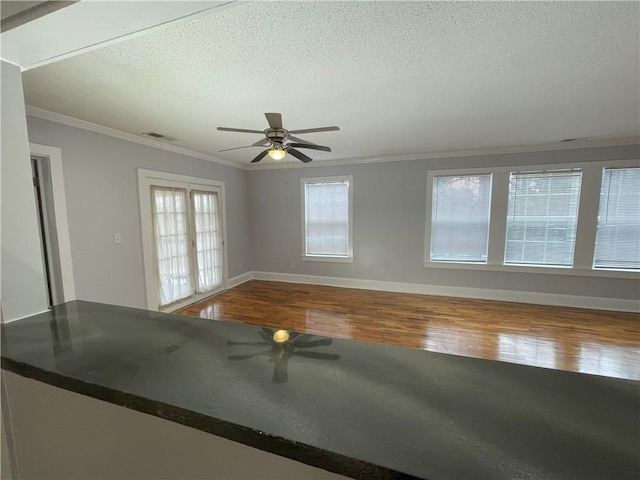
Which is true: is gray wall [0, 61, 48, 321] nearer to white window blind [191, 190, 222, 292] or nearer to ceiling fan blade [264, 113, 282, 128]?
ceiling fan blade [264, 113, 282, 128]

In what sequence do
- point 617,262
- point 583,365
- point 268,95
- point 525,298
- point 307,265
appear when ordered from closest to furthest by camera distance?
point 268,95, point 583,365, point 617,262, point 525,298, point 307,265

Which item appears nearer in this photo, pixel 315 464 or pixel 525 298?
pixel 315 464

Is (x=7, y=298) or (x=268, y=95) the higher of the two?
(x=268, y=95)

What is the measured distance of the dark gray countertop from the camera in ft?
1.31

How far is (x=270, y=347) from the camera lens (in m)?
→ 0.75

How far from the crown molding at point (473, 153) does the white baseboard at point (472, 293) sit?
213 centimetres

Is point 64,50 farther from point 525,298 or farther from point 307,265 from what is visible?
point 525,298

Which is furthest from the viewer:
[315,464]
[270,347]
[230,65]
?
[230,65]

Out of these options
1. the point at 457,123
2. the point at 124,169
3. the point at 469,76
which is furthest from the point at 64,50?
the point at 457,123

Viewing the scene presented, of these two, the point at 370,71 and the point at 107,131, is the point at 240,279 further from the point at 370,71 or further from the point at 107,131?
the point at 370,71

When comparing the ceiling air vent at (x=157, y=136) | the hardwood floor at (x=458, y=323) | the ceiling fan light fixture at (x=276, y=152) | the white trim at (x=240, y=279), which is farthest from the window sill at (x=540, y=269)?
the ceiling air vent at (x=157, y=136)

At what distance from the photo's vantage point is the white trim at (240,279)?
5.15 metres

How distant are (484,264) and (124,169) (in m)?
5.23

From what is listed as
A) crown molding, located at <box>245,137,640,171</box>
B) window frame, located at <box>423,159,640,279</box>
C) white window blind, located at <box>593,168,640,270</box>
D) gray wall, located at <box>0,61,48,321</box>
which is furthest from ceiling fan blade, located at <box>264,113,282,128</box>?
white window blind, located at <box>593,168,640,270</box>
